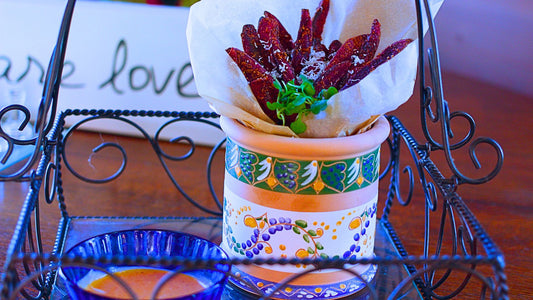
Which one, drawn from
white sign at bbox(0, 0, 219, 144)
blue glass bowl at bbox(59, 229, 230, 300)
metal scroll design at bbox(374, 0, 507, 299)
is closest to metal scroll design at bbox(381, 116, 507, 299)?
metal scroll design at bbox(374, 0, 507, 299)

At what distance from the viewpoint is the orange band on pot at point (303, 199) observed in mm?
290

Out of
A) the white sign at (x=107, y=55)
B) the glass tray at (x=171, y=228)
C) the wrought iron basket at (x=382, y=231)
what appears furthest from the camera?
the white sign at (x=107, y=55)

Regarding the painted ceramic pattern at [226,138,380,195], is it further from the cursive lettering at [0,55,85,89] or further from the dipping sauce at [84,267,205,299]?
the cursive lettering at [0,55,85,89]

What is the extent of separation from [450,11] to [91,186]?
0.94 meters

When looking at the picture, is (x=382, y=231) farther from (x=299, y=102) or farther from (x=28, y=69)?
(x=28, y=69)

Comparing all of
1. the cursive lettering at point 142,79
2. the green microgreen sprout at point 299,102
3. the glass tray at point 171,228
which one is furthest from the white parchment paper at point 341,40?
the cursive lettering at point 142,79

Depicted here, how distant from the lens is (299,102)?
10.8 inches

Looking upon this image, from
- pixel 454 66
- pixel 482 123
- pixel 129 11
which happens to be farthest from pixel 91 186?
pixel 454 66

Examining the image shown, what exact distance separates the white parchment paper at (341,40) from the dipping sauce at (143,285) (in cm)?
8

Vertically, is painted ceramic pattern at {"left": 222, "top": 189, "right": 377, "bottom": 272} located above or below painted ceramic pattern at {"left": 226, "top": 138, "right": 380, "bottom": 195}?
below

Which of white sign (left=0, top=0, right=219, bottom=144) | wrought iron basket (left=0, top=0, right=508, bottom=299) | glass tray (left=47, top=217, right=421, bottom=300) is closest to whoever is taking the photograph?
wrought iron basket (left=0, top=0, right=508, bottom=299)

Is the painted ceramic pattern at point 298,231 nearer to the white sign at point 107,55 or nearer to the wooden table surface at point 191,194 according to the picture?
the wooden table surface at point 191,194

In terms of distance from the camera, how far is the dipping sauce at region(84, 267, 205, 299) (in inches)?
10.6

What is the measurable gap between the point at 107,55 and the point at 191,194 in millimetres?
194
